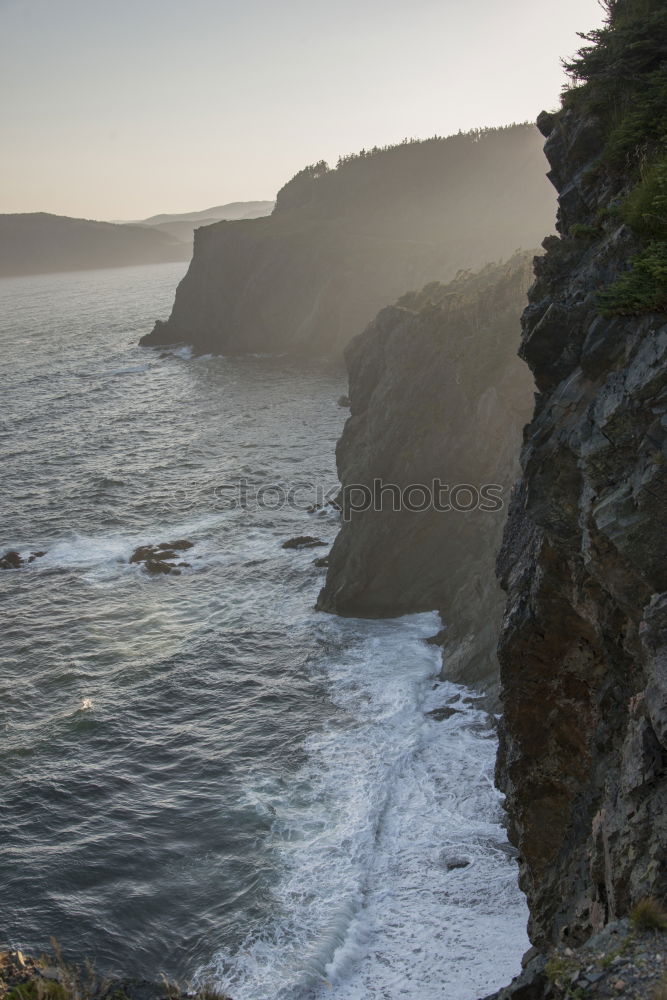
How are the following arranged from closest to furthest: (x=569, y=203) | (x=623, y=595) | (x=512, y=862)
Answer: (x=623, y=595), (x=569, y=203), (x=512, y=862)

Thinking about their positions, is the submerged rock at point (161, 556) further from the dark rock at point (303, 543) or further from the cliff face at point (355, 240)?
the cliff face at point (355, 240)

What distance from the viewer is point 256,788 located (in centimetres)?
2336

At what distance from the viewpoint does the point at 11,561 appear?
4088cm

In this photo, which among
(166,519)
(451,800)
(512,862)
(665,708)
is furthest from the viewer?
(166,519)

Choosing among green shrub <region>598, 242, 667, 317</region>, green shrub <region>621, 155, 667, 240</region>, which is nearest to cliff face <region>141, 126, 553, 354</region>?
green shrub <region>621, 155, 667, 240</region>

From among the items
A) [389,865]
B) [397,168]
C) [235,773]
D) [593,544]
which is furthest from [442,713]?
[397,168]

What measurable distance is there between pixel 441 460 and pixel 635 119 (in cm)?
1941

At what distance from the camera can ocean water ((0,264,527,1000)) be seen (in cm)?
1808

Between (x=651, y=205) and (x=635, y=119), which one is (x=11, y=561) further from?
(x=651, y=205)

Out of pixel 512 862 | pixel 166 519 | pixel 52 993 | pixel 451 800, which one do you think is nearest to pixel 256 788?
pixel 451 800

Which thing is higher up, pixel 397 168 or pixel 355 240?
pixel 397 168

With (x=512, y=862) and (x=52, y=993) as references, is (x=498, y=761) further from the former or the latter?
(x=52, y=993)

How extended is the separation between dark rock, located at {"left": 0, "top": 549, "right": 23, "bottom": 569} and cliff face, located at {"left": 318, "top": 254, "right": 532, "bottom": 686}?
17103mm

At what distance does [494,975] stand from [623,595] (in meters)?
10.0
